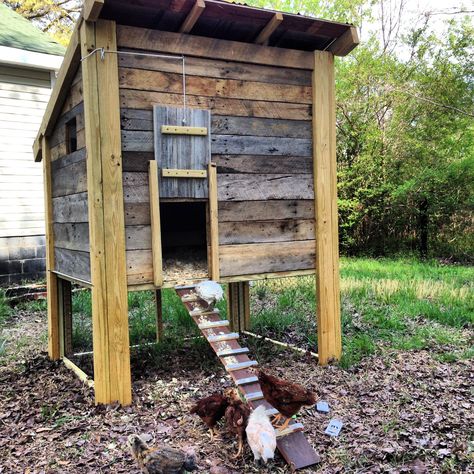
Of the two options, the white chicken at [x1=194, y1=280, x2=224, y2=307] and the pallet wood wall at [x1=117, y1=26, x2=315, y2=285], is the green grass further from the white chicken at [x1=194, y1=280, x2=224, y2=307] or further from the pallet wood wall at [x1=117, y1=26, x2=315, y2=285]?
the white chicken at [x1=194, y1=280, x2=224, y2=307]

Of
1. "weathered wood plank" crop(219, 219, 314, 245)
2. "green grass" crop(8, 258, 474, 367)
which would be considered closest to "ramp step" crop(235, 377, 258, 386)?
"weathered wood plank" crop(219, 219, 314, 245)

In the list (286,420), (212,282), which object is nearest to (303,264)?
(212,282)

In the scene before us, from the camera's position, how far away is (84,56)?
12.4 feet

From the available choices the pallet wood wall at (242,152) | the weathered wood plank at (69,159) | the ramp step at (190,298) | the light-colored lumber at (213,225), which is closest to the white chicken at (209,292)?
the ramp step at (190,298)

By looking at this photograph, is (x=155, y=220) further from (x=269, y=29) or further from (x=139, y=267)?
(x=269, y=29)

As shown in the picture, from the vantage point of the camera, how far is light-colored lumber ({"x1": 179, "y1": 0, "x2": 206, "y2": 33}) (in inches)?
149

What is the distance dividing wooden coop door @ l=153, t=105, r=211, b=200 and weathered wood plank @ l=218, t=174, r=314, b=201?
21 centimetres

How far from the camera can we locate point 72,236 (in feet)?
15.0

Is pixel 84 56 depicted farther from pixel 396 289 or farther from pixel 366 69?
pixel 366 69

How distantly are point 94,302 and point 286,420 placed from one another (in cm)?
170

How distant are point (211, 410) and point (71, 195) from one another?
7.71 feet

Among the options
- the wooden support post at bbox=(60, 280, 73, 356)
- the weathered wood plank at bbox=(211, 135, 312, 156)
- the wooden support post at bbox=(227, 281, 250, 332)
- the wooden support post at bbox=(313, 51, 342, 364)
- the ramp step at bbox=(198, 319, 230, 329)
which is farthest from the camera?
the wooden support post at bbox=(227, 281, 250, 332)

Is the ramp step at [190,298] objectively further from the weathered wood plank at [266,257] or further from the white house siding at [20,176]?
the white house siding at [20,176]

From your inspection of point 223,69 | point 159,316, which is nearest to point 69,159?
point 223,69
